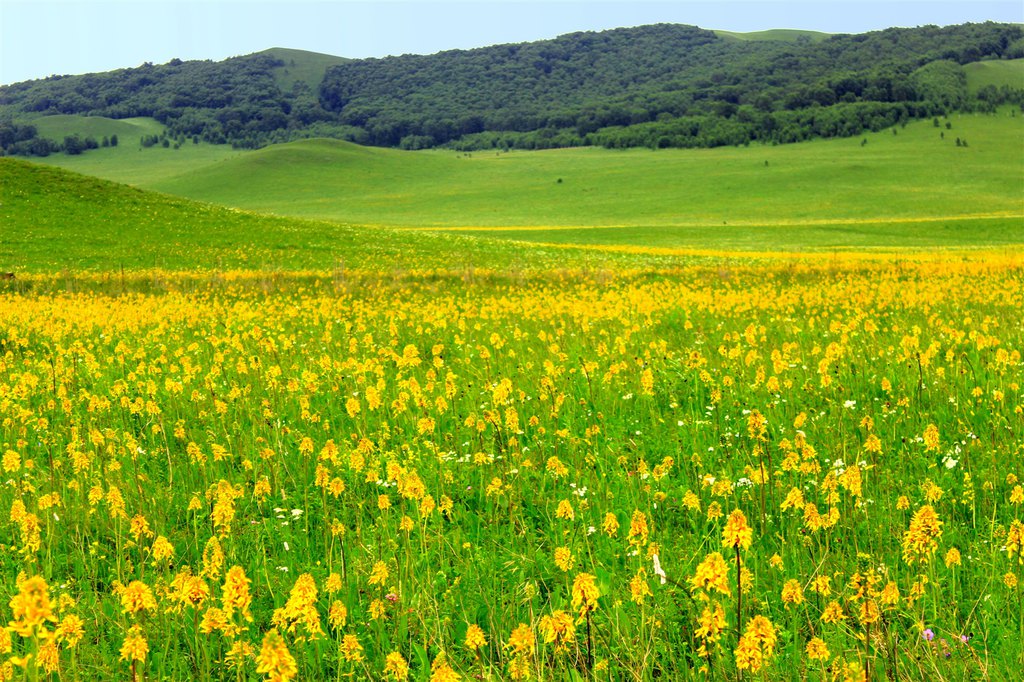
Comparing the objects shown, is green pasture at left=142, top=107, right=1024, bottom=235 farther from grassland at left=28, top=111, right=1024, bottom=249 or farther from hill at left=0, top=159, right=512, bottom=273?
hill at left=0, top=159, right=512, bottom=273

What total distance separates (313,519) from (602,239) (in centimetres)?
6348

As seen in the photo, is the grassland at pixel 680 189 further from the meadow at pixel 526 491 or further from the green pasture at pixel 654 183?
Answer: the meadow at pixel 526 491

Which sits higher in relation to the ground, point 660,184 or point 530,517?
point 660,184

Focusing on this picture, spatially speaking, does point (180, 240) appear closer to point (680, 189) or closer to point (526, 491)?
point (526, 491)

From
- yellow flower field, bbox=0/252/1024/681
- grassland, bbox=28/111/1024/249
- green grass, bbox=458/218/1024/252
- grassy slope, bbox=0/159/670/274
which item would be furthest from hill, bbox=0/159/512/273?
yellow flower field, bbox=0/252/1024/681

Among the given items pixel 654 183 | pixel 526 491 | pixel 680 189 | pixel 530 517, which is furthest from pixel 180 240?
pixel 654 183

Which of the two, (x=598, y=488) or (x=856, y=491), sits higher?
(x=856, y=491)

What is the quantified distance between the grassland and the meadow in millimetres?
49276

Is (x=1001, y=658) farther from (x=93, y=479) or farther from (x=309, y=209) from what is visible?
(x=309, y=209)

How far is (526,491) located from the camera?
179 inches

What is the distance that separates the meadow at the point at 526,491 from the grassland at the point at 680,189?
4928cm

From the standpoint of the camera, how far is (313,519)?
4.41 meters

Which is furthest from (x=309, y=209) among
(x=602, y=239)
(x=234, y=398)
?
(x=234, y=398)

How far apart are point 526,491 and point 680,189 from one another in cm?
11626
